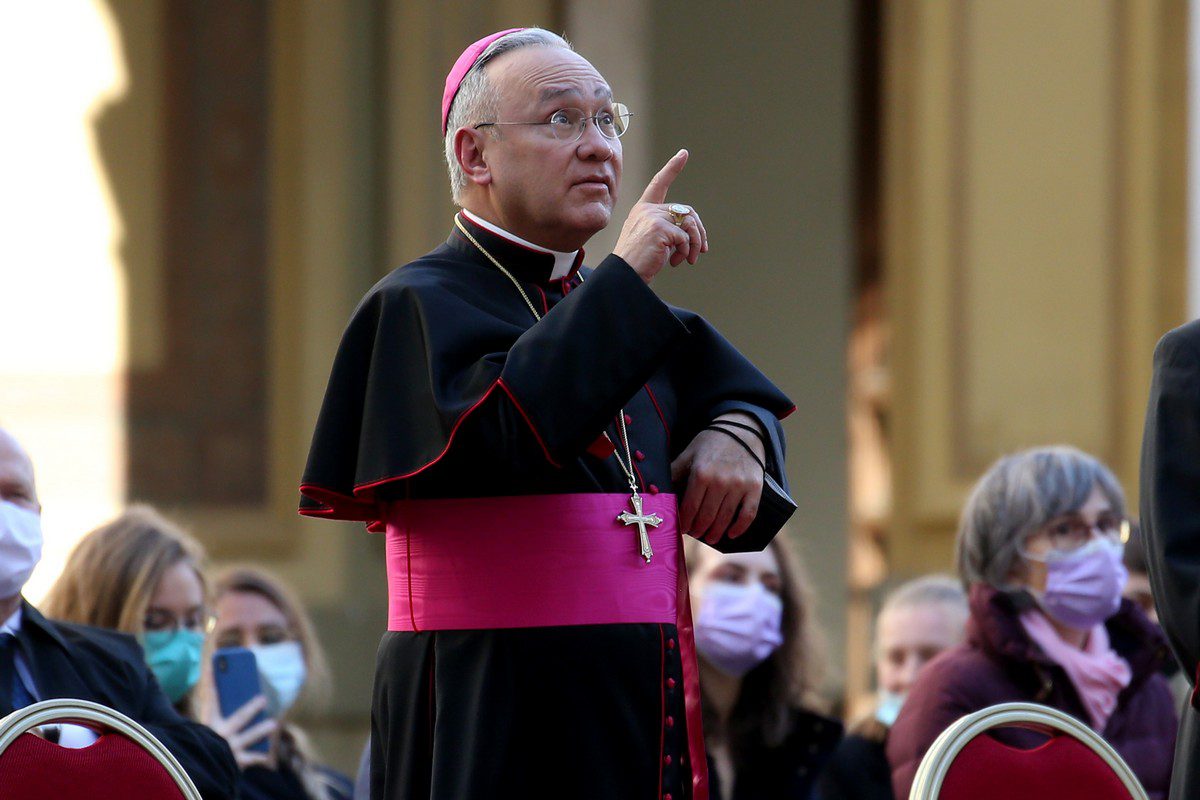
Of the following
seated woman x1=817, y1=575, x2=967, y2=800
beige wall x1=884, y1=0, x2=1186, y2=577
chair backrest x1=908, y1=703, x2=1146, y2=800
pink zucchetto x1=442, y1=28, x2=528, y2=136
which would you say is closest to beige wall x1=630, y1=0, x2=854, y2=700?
beige wall x1=884, y1=0, x2=1186, y2=577

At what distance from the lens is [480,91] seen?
8.70ft

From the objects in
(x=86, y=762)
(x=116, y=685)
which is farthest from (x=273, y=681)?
(x=86, y=762)

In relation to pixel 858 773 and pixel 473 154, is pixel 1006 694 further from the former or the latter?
pixel 473 154

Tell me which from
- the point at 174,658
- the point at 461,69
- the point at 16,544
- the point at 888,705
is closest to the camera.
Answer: the point at 461,69

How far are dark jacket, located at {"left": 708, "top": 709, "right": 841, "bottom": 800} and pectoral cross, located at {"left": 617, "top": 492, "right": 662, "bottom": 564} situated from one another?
2183mm

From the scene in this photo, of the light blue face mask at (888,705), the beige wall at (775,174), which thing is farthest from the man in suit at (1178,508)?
the beige wall at (775,174)

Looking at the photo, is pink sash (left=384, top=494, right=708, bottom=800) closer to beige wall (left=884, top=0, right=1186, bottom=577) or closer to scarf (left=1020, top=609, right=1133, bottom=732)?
scarf (left=1020, top=609, right=1133, bottom=732)

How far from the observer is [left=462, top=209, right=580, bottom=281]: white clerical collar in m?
2.66

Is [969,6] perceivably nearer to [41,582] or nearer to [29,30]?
[29,30]

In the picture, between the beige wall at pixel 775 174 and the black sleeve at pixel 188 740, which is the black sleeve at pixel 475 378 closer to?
the black sleeve at pixel 188 740

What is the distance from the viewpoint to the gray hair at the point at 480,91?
2637 millimetres

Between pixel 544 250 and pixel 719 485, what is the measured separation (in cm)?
43

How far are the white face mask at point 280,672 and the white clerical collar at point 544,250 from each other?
2498 mm

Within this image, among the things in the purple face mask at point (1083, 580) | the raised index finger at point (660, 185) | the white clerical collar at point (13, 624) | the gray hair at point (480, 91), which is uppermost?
the gray hair at point (480, 91)
